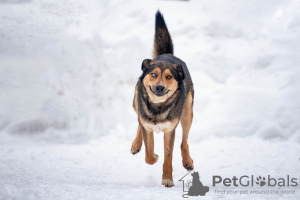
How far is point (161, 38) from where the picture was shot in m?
4.17

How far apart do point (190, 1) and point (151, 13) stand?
1107mm

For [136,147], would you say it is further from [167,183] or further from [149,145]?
[167,183]

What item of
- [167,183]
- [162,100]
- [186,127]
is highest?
[162,100]

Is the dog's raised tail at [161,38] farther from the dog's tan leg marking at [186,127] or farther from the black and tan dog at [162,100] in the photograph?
the dog's tan leg marking at [186,127]

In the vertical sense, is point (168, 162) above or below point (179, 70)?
below

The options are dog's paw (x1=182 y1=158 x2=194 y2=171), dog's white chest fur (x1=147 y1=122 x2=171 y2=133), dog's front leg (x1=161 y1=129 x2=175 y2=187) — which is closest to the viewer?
dog's white chest fur (x1=147 y1=122 x2=171 y2=133)

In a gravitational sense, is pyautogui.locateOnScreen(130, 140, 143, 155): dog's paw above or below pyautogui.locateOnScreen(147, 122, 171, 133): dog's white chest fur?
below

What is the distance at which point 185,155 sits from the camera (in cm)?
408

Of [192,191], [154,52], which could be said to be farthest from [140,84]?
[192,191]

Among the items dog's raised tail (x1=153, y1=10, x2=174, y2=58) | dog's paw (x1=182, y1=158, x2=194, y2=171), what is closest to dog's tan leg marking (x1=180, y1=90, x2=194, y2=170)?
dog's paw (x1=182, y1=158, x2=194, y2=171)

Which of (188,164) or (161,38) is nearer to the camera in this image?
(188,164)

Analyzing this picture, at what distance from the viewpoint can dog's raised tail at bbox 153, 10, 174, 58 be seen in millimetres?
4133

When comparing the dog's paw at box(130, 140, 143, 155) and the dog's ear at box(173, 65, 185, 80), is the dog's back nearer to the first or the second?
the dog's ear at box(173, 65, 185, 80)

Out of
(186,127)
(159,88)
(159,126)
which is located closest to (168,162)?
(159,126)
